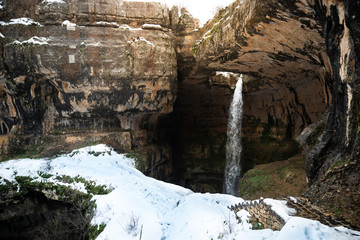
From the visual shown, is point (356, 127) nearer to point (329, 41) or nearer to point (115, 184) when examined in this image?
point (329, 41)

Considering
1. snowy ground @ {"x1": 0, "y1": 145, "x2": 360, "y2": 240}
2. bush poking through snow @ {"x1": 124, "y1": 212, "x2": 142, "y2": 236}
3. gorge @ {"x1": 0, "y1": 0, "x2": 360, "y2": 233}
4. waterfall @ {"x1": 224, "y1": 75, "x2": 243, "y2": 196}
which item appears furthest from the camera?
waterfall @ {"x1": 224, "y1": 75, "x2": 243, "y2": 196}

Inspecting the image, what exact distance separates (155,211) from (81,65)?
29.1ft

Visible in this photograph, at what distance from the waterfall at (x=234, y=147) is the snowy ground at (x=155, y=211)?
10654mm

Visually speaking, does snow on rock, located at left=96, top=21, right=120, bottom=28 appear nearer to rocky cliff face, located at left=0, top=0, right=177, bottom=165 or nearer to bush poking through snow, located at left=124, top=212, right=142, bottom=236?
rocky cliff face, located at left=0, top=0, right=177, bottom=165

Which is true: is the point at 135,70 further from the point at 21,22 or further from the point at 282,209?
the point at 282,209

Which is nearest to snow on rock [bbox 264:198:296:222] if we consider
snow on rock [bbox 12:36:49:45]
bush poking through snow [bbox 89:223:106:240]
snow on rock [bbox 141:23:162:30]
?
bush poking through snow [bbox 89:223:106:240]

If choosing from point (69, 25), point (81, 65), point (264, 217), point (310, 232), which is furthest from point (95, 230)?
point (69, 25)

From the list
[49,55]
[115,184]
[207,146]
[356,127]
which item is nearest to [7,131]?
[49,55]

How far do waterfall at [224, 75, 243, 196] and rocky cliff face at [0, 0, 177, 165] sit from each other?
7.61m

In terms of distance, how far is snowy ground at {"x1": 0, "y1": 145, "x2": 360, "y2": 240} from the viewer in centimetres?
401

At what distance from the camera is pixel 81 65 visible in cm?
1236

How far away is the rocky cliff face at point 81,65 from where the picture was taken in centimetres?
1215

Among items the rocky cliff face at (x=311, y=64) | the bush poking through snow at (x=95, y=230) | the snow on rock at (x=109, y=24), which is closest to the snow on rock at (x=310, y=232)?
the rocky cliff face at (x=311, y=64)

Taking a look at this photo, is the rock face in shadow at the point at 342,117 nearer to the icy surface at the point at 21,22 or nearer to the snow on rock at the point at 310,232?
the snow on rock at the point at 310,232
